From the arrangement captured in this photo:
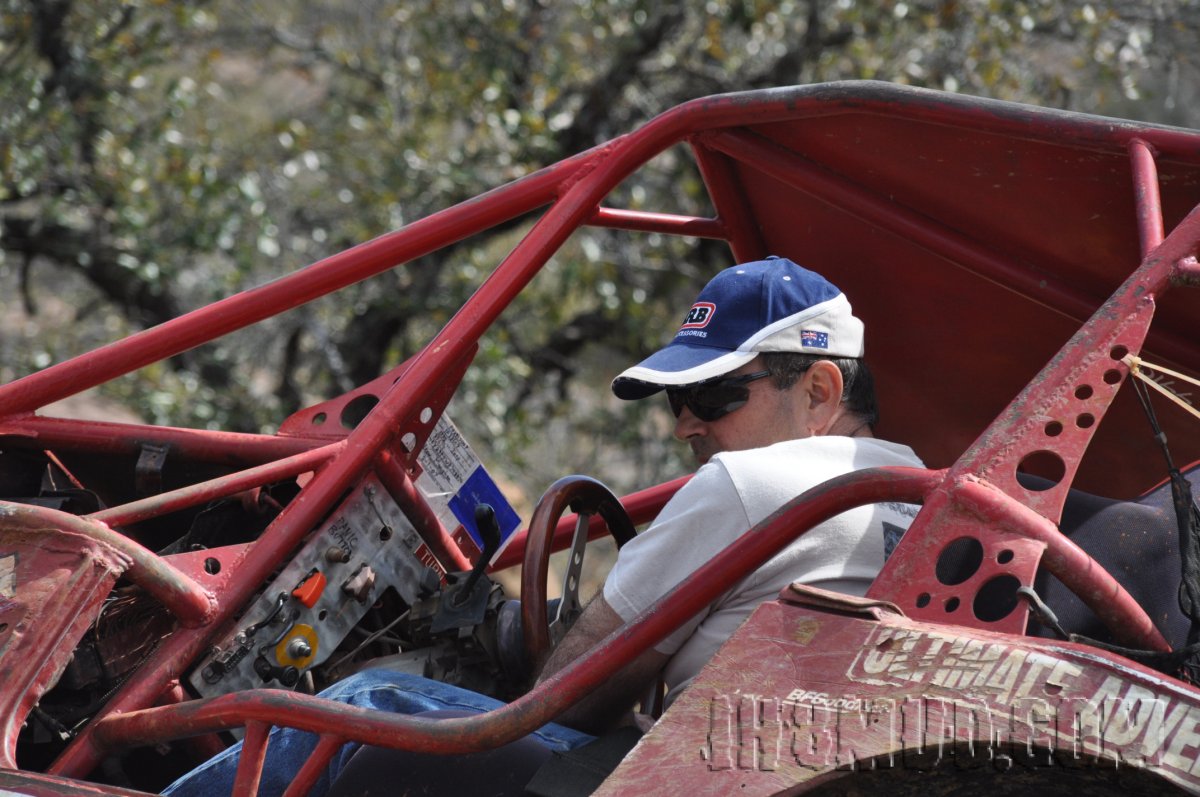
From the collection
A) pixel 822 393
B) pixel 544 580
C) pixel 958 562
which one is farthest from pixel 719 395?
pixel 958 562

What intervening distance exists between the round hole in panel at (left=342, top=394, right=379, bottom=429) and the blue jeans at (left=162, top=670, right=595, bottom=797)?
699mm

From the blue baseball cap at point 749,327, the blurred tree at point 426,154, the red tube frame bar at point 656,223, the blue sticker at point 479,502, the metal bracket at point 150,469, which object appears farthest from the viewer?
the blurred tree at point 426,154

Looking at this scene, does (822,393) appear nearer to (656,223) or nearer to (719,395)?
(719,395)

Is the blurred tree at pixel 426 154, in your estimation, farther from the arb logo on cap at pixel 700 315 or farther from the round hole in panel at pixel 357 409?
the arb logo on cap at pixel 700 315

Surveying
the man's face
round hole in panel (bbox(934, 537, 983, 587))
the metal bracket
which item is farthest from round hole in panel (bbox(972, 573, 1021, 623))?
the metal bracket

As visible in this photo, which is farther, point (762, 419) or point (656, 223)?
point (656, 223)

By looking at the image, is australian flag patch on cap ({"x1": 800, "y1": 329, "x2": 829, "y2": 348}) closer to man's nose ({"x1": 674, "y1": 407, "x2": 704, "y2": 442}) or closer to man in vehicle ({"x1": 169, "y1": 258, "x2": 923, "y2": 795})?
man in vehicle ({"x1": 169, "y1": 258, "x2": 923, "y2": 795})

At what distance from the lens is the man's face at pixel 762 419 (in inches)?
88.7

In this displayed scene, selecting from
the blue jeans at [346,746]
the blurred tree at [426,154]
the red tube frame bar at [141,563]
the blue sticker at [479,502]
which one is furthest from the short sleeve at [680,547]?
the blurred tree at [426,154]

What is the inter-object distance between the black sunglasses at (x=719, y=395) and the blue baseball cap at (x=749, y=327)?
3 cm

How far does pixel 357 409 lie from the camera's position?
2.66 m

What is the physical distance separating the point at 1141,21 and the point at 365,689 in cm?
612

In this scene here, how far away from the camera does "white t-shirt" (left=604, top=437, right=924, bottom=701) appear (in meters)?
1.92

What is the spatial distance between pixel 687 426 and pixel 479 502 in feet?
2.05
